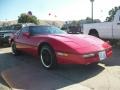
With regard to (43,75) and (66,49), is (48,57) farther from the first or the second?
(66,49)

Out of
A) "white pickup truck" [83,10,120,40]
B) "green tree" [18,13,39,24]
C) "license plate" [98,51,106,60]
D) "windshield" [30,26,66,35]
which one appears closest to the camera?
"license plate" [98,51,106,60]

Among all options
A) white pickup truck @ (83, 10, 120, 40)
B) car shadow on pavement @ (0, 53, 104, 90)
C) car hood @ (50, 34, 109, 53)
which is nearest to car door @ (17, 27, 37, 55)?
car shadow on pavement @ (0, 53, 104, 90)

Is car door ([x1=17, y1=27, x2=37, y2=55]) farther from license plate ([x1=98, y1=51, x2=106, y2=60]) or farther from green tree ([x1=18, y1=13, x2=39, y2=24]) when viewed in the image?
green tree ([x1=18, y1=13, x2=39, y2=24])

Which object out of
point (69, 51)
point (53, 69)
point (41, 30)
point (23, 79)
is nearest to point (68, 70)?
point (53, 69)

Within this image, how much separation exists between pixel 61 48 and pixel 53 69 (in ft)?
2.60

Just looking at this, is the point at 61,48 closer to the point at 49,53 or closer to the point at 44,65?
the point at 49,53

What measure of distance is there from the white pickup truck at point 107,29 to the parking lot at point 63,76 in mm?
4391

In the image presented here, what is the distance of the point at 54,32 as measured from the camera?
7.35 meters

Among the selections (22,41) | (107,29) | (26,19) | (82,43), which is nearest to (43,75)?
(82,43)

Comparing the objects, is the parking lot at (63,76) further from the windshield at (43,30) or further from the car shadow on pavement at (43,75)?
the windshield at (43,30)

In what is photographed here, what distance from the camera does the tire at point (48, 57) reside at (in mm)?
5966

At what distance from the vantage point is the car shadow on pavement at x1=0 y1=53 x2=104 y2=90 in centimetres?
503

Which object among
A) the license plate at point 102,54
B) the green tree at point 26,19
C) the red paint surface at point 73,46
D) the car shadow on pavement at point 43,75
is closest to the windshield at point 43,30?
the red paint surface at point 73,46

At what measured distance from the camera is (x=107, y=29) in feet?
38.9
